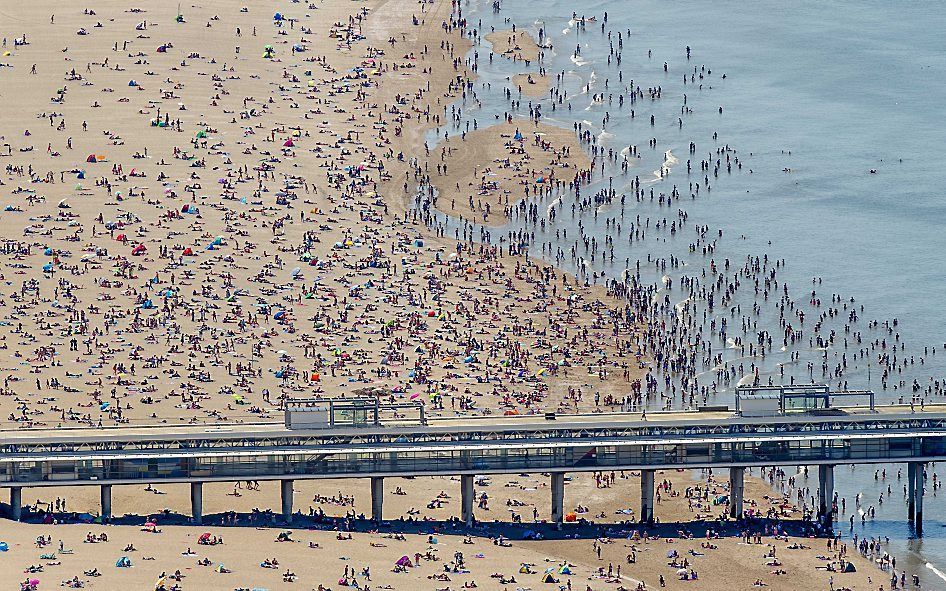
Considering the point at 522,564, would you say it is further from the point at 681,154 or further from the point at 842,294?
the point at 681,154

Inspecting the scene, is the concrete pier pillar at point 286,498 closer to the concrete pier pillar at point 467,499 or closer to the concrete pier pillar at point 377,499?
the concrete pier pillar at point 377,499

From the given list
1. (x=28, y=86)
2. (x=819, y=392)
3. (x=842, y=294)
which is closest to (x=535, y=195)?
(x=842, y=294)

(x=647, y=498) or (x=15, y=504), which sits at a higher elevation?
(x=15, y=504)

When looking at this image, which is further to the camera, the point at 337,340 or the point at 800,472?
the point at 337,340

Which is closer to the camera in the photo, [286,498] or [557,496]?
[286,498]

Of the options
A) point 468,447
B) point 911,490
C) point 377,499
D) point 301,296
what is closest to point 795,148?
point 301,296

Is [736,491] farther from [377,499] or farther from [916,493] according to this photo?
[377,499]
